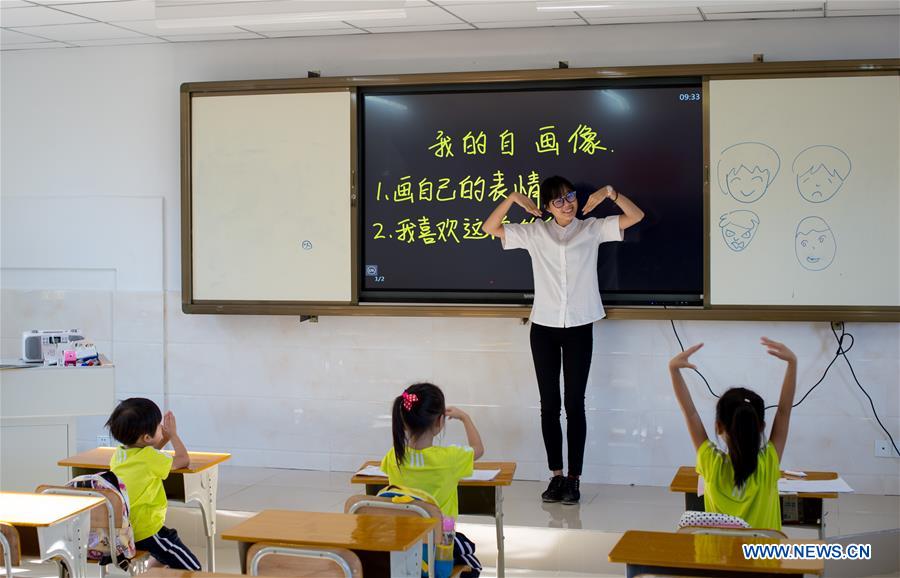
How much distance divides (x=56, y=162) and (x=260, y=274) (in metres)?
1.62

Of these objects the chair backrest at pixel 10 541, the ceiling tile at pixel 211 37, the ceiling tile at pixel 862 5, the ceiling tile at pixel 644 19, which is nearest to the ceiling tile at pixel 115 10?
the ceiling tile at pixel 211 37

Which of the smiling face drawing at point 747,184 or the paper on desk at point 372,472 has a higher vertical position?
the smiling face drawing at point 747,184

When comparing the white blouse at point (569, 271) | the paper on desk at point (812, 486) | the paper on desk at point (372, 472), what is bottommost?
the paper on desk at point (812, 486)

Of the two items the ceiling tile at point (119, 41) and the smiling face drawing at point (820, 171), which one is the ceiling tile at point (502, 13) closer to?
the smiling face drawing at point (820, 171)

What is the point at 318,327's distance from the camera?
21.0 ft

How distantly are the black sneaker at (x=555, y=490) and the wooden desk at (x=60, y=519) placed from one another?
2.59 meters

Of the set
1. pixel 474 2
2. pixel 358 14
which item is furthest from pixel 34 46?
pixel 474 2

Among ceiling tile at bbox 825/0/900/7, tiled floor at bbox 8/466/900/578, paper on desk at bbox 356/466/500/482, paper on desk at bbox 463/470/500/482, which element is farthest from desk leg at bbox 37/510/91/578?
ceiling tile at bbox 825/0/900/7

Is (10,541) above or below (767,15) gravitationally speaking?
below

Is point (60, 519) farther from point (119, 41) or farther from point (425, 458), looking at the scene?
point (119, 41)

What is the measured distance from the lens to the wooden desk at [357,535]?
2914mm

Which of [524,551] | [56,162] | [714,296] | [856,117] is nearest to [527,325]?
[714,296]

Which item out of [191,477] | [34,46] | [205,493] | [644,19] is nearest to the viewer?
[191,477]

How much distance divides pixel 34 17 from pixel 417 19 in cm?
209
